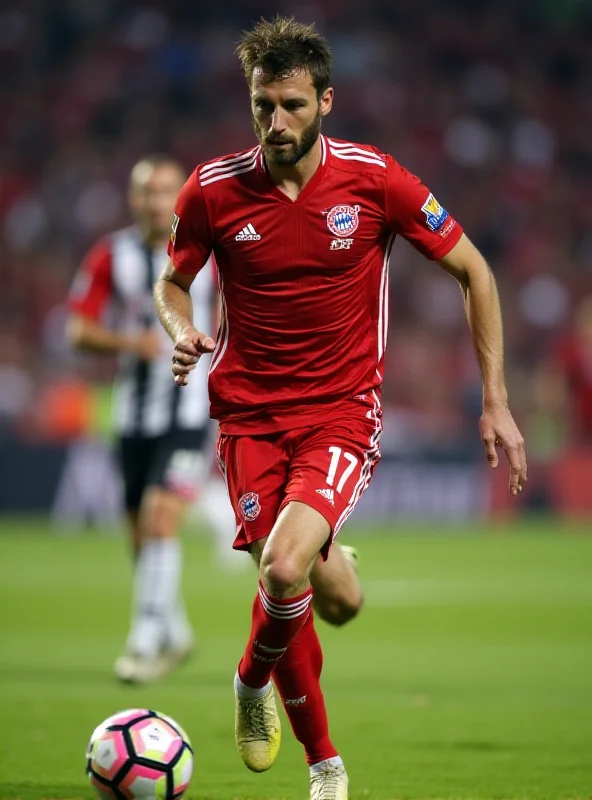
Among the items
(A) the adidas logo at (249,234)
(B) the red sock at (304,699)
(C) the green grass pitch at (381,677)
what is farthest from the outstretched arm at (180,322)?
(C) the green grass pitch at (381,677)

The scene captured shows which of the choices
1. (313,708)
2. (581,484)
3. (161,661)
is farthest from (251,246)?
(581,484)

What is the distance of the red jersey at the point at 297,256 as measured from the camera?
4.86 meters

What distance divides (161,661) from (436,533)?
9490 mm

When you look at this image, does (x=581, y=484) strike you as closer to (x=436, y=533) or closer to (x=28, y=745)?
(x=436, y=533)

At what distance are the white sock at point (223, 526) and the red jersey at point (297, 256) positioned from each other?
29.6ft

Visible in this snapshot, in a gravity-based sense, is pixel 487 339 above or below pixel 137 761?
above

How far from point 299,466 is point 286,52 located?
140cm

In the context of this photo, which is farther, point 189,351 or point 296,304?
point 296,304

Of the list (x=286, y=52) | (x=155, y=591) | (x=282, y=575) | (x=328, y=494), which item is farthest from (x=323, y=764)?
(x=155, y=591)

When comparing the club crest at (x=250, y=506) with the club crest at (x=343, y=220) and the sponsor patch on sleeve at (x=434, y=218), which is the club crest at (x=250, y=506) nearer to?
the club crest at (x=343, y=220)

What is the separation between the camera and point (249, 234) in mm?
4840

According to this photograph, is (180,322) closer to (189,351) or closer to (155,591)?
(189,351)

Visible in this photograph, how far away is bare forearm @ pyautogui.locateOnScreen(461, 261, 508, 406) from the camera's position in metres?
4.84

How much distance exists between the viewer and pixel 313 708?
4711 millimetres
